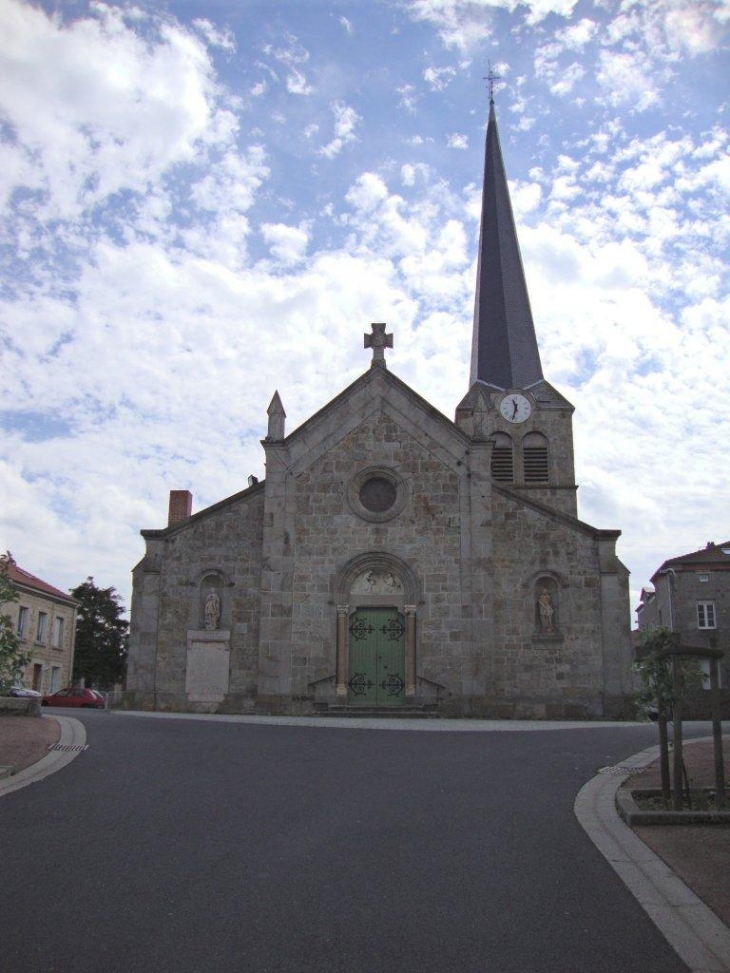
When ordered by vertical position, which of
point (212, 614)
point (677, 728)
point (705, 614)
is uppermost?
point (705, 614)

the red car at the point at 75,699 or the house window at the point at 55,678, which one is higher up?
the house window at the point at 55,678

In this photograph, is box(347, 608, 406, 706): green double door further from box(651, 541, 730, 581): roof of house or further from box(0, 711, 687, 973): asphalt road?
box(651, 541, 730, 581): roof of house

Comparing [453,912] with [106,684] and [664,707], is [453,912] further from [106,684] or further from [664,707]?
[106,684]

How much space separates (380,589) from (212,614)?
461 centimetres

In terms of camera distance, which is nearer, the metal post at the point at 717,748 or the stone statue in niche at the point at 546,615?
the metal post at the point at 717,748

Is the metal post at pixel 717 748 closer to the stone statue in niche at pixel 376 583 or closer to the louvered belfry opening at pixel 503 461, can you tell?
the stone statue in niche at pixel 376 583

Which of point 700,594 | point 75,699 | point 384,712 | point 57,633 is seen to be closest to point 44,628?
point 57,633

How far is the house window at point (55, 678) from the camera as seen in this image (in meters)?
46.1

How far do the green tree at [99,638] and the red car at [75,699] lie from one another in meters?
25.1

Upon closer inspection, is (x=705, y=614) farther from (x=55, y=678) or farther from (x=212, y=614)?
(x=55, y=678)

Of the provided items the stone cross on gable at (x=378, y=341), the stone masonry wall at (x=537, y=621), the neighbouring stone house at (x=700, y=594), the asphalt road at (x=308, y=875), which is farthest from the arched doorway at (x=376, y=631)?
the neighbouring stone house at (x=700, y=594)

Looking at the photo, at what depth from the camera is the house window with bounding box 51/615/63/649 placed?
153 feet

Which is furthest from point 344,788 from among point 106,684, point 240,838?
point 106,684

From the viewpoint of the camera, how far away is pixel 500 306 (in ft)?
125
